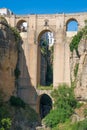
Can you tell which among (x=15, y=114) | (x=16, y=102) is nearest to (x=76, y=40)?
(x=16, y=102)

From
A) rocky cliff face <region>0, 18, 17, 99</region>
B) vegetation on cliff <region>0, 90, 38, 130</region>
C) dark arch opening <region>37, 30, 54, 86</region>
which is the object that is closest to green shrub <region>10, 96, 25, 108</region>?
vegetation on cliff <region>0, 90, 38, 130</region>

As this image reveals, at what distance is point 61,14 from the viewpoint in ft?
152

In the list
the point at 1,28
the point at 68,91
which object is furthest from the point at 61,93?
the point at 1,28

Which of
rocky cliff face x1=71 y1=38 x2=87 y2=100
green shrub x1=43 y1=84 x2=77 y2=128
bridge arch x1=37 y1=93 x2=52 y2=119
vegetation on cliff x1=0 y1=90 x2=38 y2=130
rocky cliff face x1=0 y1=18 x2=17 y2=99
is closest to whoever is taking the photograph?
vegetation on cliff x1=0 y1=90 x2=38 y2=130

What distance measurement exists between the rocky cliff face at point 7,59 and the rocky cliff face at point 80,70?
576cm

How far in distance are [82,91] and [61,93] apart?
242 cm

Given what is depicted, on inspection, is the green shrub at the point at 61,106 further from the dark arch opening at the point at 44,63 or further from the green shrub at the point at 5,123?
the green shrub at the point at 5,123

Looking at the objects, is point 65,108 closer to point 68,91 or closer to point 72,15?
point 68,91

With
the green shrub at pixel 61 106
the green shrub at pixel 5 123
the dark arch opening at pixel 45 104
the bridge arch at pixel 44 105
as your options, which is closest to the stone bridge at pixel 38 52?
the green shrub at pixel 61 106

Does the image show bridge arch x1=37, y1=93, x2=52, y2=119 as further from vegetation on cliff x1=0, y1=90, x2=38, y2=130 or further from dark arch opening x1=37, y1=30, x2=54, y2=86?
vegetation on cliff x1=0, y1=90, x2=38, y2=130

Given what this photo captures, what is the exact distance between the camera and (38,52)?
46.6 m

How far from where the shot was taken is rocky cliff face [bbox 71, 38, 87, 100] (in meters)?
41.3

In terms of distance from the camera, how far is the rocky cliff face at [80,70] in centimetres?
4131

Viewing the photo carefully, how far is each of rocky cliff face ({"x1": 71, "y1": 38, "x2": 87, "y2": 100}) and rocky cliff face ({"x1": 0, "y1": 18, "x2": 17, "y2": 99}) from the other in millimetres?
5760
